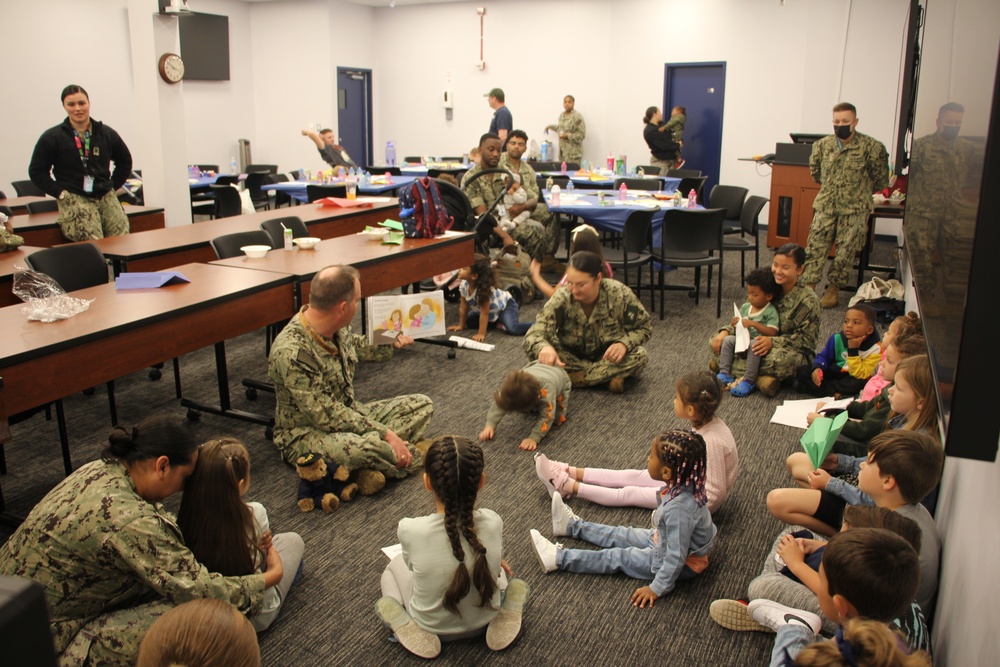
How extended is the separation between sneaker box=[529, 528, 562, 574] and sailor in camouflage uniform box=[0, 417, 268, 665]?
1144mm

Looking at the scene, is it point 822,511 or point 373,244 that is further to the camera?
point 373,244

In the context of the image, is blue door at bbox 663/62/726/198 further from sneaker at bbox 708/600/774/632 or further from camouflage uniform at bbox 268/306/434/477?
sneaker at bbox 708/600/774/632

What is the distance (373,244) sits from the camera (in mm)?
5133

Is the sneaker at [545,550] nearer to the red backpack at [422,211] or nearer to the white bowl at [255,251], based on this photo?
the white bowl at [255,251]

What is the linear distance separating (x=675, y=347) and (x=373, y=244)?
7.31 feet

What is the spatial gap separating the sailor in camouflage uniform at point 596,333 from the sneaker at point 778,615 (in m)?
2.10

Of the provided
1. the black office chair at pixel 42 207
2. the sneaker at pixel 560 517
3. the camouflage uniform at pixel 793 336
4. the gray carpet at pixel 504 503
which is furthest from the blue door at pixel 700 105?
the sneaker at pixel 560 517

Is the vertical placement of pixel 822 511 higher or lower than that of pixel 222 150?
lower

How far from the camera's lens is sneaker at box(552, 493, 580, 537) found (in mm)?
3062

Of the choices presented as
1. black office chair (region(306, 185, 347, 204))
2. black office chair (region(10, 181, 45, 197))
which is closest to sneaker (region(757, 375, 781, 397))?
black office chair (region(306, 185, 347, 204))

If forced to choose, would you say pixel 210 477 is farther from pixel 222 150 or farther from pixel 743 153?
pixel 222 150

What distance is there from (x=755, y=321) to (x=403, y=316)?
2083 mm

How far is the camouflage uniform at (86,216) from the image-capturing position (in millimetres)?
5785

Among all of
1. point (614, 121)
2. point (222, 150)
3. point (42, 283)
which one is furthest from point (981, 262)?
point (222, 150)
